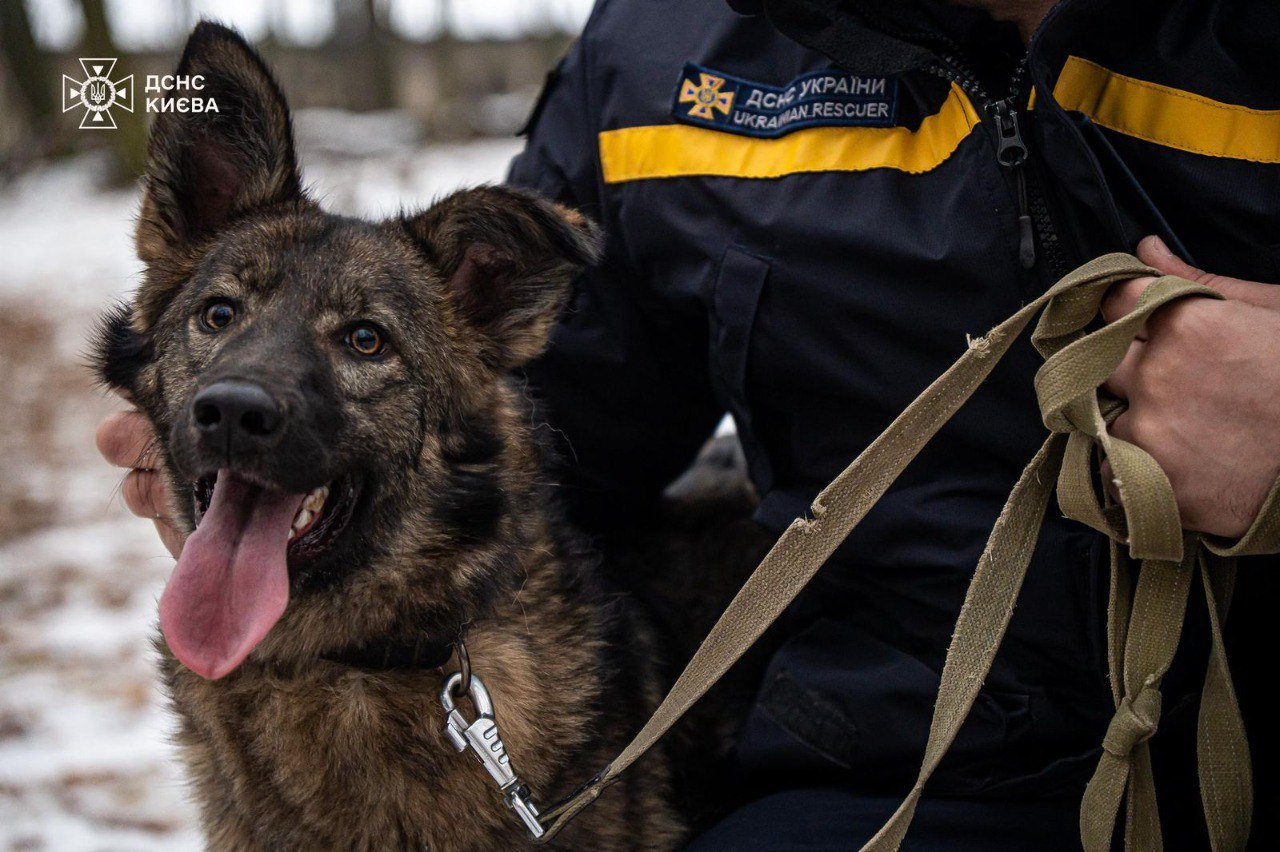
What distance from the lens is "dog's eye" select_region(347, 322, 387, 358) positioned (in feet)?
7.10

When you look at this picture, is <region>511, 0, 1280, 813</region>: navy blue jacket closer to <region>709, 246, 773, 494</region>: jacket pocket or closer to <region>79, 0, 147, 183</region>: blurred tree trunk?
<region>709, 246, 773, 494</region>: jacket pocket

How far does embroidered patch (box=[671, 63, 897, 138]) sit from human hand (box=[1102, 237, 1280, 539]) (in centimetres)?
62

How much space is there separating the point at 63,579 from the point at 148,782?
6.04 feet

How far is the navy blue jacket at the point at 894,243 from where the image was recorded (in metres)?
1.78

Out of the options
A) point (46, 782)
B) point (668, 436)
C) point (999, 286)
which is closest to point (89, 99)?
point (46, 782)

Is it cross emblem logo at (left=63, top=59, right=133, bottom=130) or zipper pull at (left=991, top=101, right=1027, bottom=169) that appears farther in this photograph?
cross emblem logo at (left=63, top=59, right=133, bottom=130)

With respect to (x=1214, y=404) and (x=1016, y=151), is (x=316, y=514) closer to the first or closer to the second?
(x=1016, y=151)

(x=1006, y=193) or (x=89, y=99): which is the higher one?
(x=1006, y=193)

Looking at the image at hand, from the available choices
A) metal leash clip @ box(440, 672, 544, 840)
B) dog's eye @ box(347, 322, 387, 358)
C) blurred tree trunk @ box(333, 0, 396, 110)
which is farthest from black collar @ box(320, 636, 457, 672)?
blurred tree trunk @ box(333, 0, 396, 110)

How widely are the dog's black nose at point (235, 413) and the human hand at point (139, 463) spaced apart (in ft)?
1.69

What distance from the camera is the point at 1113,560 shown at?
5.54ft

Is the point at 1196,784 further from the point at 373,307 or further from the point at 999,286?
the point at 373,307

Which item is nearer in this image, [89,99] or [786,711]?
[786,711]

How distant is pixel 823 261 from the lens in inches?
82.4
